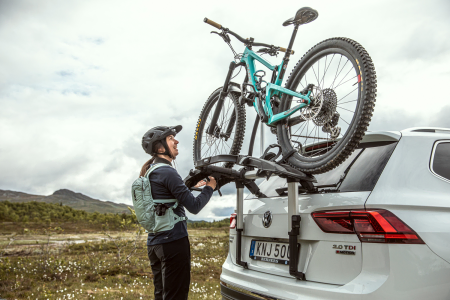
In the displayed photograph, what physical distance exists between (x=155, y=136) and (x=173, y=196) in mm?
632

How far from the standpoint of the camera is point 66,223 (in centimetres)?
2103

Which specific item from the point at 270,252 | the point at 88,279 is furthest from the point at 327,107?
the point at 88,279

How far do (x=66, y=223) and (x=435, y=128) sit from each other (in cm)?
2217

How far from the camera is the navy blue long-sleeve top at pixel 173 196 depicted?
2889 mm

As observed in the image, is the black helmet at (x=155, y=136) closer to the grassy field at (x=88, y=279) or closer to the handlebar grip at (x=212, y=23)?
the handlebar grip at (x=212, y=23)

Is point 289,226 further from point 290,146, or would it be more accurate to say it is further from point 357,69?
point 357,69

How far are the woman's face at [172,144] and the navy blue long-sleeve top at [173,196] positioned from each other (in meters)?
0.32

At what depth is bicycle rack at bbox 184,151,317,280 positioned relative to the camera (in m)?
2.49

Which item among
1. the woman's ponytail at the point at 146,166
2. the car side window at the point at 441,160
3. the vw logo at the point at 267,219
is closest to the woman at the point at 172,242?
the woman's ponytail at the point at 146,166

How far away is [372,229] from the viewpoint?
212 cm

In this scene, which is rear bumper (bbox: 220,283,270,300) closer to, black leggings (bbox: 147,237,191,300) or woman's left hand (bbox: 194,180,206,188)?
black leggings (bbox: 147,237,191,300)

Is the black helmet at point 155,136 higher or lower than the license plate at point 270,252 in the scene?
higher

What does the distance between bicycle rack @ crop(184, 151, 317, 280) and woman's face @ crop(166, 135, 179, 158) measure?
0.85 feet

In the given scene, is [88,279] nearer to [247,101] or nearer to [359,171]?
[247,101]
